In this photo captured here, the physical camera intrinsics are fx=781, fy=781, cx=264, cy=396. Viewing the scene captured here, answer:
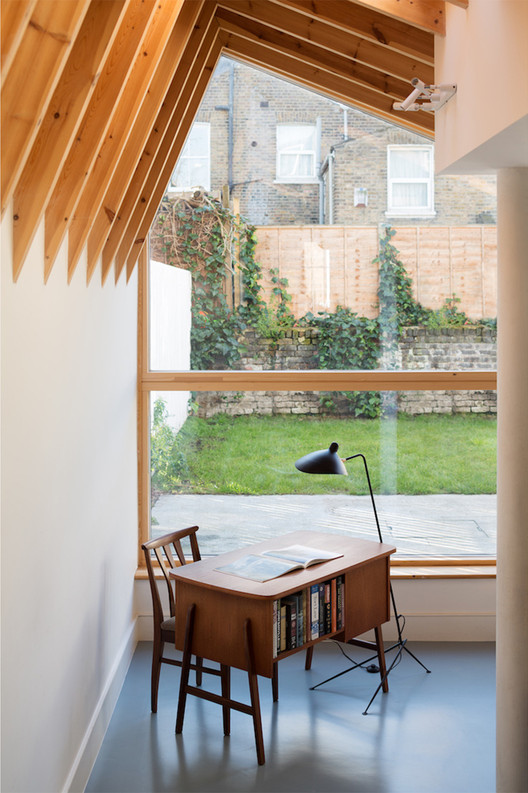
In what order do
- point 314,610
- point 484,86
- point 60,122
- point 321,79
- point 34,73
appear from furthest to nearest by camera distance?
point 321,79 → point 314,610 → point 484,86 → point 60,122 → point 34,73

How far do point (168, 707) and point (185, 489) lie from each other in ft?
5.43

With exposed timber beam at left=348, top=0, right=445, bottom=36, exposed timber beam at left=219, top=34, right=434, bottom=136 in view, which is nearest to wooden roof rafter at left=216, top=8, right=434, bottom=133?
exposed timber beam at left=219, top=34, right=434, bottom=136

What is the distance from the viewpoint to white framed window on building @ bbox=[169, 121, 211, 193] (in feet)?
18.2

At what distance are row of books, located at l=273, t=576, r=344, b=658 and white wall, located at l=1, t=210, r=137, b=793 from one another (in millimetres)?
959

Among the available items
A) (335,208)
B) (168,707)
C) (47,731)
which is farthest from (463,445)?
(47,731)

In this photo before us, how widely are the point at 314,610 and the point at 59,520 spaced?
1539 mm

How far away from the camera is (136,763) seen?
3881 millimetres

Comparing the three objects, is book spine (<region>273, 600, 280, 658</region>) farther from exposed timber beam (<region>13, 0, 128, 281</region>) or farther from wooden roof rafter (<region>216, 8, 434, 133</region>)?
wooden roof rafter (<region>216, 8, 434, 133</region>)

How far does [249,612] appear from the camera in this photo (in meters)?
3.84

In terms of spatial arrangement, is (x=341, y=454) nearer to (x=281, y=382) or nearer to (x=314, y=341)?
(x=281, y=382)

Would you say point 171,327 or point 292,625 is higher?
point 171,327

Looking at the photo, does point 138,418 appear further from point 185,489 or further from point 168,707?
point 168,707

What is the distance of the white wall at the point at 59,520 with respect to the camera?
264 cm

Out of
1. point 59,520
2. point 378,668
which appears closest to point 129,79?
point 59,520
